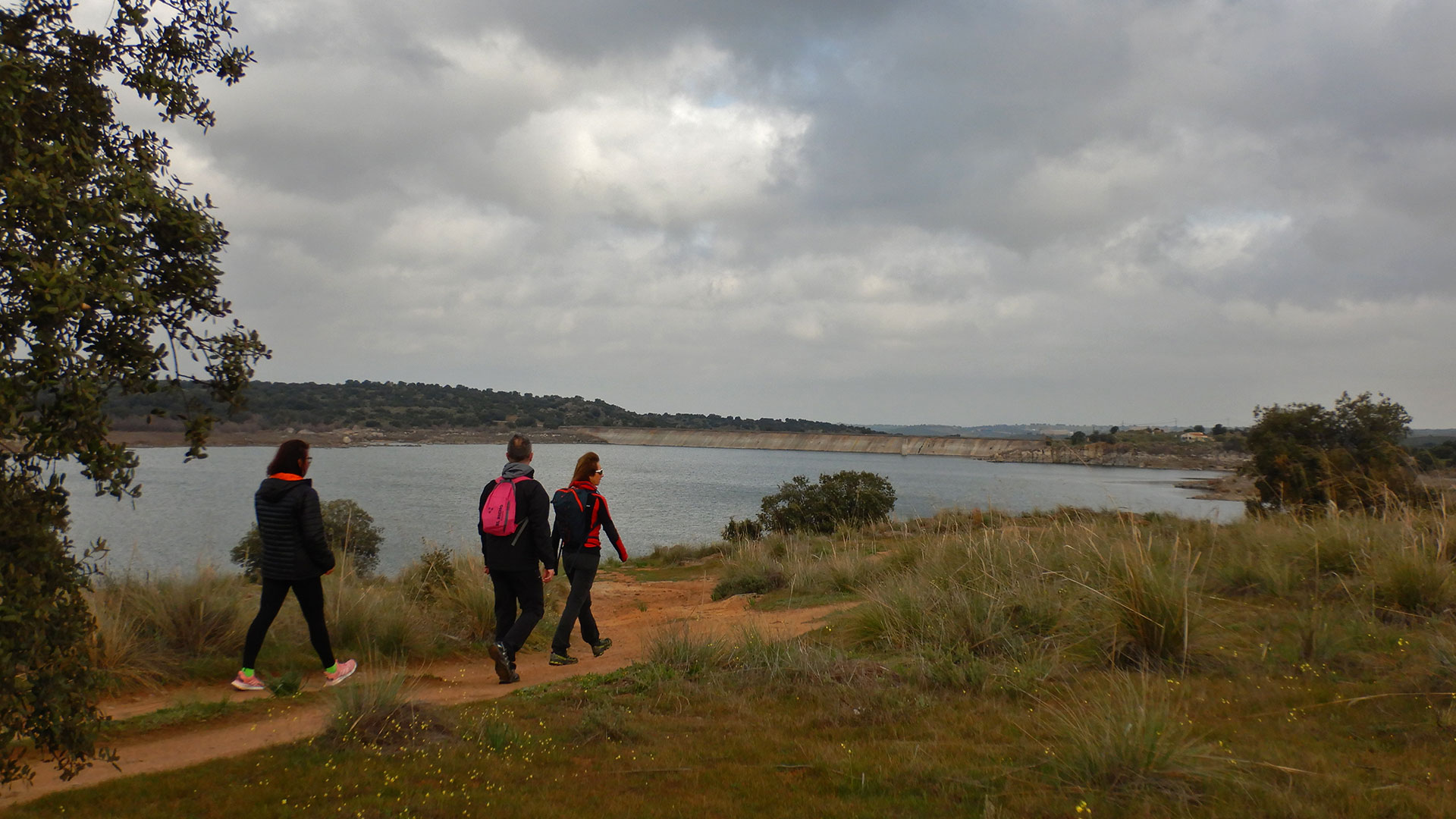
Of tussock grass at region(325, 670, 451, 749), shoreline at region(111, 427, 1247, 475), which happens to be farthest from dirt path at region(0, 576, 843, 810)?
shoreline at region(111, 427, 1247, 475)

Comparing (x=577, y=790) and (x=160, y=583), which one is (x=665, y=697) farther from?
(x=160, y=583)

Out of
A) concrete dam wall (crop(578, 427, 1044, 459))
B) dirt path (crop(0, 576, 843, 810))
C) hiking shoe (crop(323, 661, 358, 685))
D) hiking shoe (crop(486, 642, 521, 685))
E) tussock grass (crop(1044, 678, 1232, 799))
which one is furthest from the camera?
concrete dam wall (crop(578, 427, 1044, 459))

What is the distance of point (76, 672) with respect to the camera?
3.36 meters

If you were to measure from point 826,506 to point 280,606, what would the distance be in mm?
21352

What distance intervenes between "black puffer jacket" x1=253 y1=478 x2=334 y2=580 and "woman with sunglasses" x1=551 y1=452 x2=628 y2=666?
6.97ft

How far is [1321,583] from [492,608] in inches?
363

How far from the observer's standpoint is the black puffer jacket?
6.73 metres

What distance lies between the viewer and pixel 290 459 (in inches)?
268

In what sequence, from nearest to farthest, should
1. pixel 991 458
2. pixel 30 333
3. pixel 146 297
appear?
pixel 30 333
pixel 146 297
pixel 991 458

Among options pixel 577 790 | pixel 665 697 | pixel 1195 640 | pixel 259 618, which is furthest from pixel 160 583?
pixel 1195 640

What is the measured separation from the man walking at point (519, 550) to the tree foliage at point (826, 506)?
1853 centimetres

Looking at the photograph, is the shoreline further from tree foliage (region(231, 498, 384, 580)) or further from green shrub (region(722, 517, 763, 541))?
tree foliage (region(231, 498, 384, 580))

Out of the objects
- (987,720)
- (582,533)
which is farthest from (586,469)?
(987,720)

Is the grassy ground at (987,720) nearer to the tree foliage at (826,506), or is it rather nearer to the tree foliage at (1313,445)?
the tree foliage at (1313,445)
